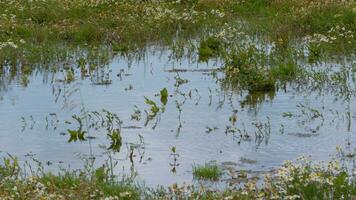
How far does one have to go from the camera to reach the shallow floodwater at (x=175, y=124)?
429 inches

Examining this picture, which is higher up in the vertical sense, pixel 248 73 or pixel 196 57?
pixel 196 57

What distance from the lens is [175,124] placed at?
1273cm

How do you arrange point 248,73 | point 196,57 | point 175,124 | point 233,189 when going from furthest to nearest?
point 196,57
point 248,73
point 175,124
point 233,189

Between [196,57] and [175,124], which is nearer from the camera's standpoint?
[175,124]

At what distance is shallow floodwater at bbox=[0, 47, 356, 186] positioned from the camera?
35.7 feet

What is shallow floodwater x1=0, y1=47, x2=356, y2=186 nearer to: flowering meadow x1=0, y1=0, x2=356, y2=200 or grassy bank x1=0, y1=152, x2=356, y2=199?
flowering meadow x1=0, y1=0, x2=356, y2=200

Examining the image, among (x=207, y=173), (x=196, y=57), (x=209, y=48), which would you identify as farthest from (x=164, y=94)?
(x=207, y=173)

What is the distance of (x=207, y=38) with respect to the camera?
64.5 ft

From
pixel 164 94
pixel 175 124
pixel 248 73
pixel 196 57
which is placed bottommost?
pixel 175 124

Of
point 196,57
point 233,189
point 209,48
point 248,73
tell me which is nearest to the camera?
point 233,189

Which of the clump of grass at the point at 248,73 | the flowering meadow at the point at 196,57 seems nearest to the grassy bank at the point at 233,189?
the flowering meadow at the point at 196,57

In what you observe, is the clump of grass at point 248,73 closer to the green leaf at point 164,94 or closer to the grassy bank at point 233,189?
the green leaf at point 164,94

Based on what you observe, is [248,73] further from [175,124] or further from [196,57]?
[196,57]

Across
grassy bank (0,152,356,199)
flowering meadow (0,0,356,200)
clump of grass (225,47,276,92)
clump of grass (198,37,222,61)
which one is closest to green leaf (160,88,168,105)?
flowering meadow (0,0,356,200)
